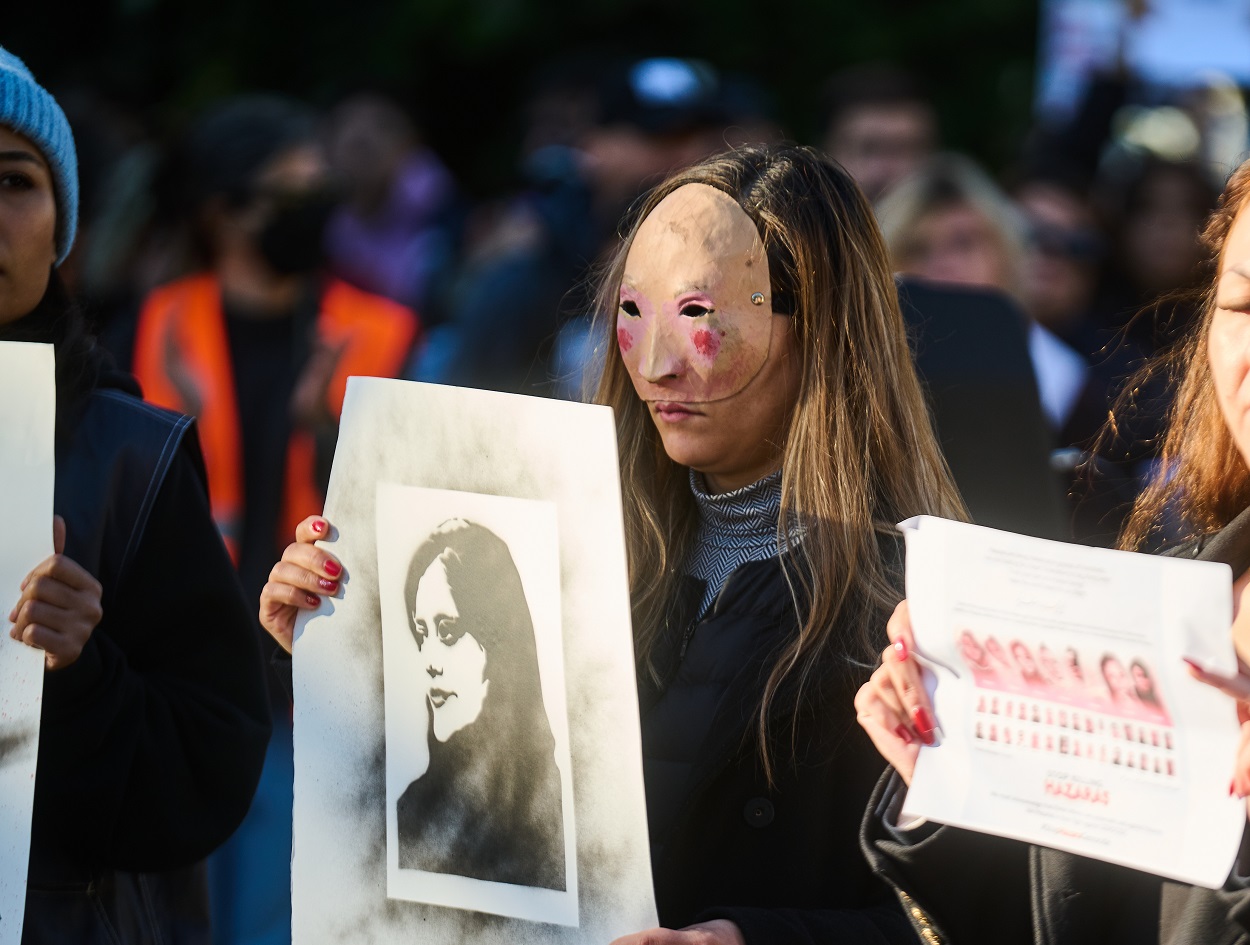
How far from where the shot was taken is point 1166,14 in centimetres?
661

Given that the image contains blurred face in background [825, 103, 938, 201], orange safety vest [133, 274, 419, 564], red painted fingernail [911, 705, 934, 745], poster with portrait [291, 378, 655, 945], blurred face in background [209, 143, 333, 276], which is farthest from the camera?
blurred face in background [825, 103, 938, 201]

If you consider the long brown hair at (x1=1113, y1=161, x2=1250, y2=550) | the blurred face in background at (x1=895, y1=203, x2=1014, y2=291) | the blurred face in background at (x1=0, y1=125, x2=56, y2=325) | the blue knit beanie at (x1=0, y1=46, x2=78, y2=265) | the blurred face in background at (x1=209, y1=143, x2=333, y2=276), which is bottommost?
the long brown hair at (x1=1113, y1=161, x2=1250, y2=550)

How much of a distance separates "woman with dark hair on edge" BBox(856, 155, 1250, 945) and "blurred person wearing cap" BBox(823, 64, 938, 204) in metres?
3.17

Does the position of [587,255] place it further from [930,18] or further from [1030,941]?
[930,18]

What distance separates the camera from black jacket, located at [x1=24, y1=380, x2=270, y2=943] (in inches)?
81.5

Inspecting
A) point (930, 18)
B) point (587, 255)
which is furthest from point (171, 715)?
point (930, 18)

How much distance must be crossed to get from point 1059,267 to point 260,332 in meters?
2.58

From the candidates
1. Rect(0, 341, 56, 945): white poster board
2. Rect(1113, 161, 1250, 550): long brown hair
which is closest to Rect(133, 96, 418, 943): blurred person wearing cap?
Rect(0, 341, 56, 945): white poster board

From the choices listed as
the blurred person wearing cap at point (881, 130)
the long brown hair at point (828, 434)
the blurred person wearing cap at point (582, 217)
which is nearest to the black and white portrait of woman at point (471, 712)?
the long brown hair at point (828, 434)

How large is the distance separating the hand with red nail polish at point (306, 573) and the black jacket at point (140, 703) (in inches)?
10.8

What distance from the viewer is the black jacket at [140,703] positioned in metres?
2.07

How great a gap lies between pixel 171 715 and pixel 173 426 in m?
0.39

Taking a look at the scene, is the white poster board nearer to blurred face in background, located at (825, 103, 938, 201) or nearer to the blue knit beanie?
the blue knit beanie

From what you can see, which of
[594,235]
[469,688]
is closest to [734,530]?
[469,688]
